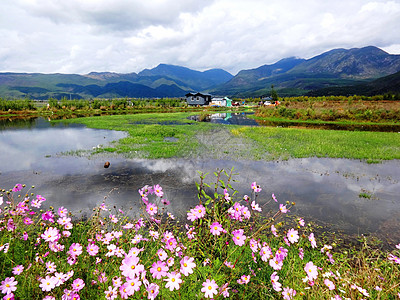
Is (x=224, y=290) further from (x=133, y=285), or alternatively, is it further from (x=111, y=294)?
(x=111, y=294)

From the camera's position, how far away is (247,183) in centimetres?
967

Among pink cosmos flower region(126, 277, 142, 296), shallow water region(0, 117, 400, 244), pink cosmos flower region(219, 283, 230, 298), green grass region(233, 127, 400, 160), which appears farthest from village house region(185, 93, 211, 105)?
pink cosmos flower region(126, 277, 142, 296)

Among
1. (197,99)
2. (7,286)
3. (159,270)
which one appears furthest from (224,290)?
(197,99)

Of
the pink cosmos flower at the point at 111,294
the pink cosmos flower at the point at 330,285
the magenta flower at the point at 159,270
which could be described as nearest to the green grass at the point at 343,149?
the pink cosmos flower at the point at 330,285

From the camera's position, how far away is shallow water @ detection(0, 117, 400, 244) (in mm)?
7141

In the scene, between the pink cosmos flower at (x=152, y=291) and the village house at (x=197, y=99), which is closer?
the pink cosmos flower at (x=152, y=291)

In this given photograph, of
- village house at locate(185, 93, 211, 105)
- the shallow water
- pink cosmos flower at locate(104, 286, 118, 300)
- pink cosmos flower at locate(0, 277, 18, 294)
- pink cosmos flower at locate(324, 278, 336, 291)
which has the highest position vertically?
village house at locate(185, 93, 211, 105)

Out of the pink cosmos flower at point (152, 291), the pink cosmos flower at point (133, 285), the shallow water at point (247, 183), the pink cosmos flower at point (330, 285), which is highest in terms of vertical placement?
the pink cosmos flower at point (133, 285)

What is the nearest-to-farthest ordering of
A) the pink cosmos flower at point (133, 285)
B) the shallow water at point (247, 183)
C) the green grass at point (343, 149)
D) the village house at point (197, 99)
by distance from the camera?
the pink cosmos flower at point (133, 285) < the shallow water at point (247, 183) < the green grass at point (343, 149) < the village house at point (197, 99)

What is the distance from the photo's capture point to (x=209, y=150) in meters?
15.9

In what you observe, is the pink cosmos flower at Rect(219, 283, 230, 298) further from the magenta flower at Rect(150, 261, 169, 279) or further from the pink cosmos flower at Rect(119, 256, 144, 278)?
the pink cosmos flower at Rect(119, 256, 144, 278)

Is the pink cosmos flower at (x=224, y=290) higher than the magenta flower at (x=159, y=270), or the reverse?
the magenta flower at (x=159, y=270)

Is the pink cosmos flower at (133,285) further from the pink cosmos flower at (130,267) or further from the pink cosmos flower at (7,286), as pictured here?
the pink cosmos flower at (7,286)

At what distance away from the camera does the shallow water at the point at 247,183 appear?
7.14 m
